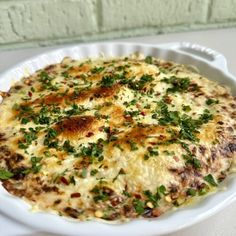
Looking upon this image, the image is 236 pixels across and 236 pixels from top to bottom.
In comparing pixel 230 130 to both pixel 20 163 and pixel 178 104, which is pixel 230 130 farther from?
pixel 20 163

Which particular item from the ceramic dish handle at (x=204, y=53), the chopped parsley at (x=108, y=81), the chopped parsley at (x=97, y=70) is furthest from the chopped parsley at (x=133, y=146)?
the ceramic dish handle at (x=204, y=53)

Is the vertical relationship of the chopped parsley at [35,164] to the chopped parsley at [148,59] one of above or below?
below

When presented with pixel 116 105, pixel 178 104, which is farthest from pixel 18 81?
pixel 178 104

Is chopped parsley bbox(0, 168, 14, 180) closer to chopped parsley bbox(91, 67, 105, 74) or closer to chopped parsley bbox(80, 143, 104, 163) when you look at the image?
chopped parsley bbox(80, 143, 104, 163)

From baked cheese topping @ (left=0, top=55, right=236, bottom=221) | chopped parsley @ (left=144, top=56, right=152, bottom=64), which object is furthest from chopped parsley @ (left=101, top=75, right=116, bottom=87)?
chopped parsley @ (left=144, top=56, right=152, bottom=64)

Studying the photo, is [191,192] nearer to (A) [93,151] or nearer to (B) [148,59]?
(A) [93,151]

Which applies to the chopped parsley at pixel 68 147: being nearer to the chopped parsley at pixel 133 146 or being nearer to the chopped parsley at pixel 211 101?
the chopped parsley at pixel 133 146
